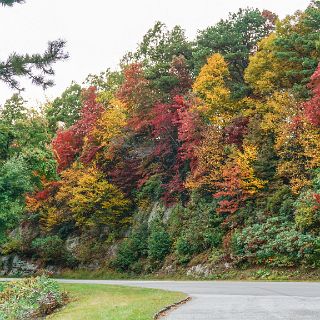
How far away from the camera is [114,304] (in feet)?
45.9

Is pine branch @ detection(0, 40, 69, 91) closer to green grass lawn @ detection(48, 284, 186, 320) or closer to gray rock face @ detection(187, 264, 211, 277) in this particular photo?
green grass lawn @ detection(48, 284, 186, 320)

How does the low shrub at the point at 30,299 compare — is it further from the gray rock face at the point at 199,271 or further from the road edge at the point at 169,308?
the gray rock face at the point at 199,271

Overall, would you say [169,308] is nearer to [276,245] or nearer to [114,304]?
[114,304]

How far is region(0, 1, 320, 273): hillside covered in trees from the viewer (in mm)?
25406

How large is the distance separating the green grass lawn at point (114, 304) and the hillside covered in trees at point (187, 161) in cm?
780

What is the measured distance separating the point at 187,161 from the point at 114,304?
2274 cm

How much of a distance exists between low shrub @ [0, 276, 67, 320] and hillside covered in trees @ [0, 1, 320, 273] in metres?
5.47

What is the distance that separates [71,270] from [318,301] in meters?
28.5

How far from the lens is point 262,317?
10.2 metres

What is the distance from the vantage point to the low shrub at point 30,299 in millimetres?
15219

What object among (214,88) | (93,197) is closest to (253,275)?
(214,88)

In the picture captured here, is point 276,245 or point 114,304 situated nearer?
point 114,304

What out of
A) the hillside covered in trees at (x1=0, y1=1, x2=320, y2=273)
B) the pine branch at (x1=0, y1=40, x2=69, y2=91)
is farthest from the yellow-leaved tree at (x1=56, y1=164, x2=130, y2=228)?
the pine branch at (x1=0, y1=40, x2=69, y2=91)

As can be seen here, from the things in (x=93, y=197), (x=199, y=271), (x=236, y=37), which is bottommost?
(x=199, y=271)
